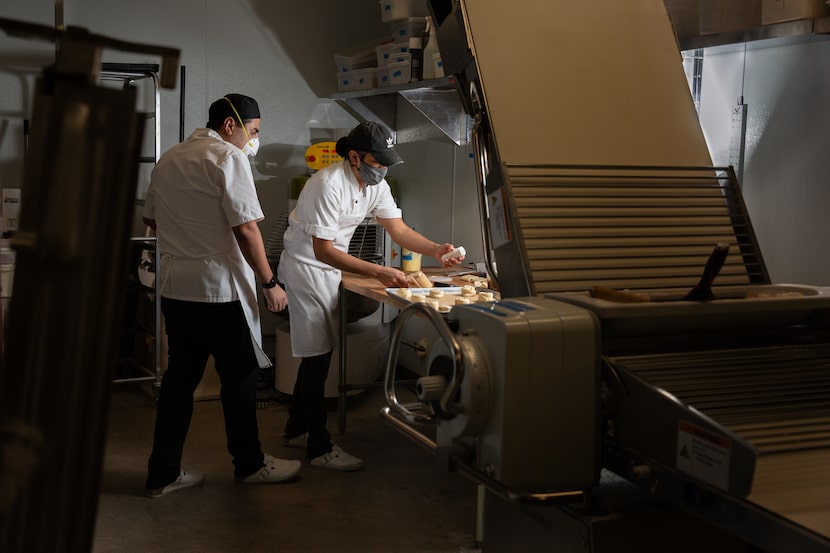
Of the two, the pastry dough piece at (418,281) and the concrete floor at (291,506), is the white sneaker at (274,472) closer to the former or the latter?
the concrete floor at (291,506)

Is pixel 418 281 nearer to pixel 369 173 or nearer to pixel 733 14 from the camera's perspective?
pixel 369 173

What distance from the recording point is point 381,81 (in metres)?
4.74

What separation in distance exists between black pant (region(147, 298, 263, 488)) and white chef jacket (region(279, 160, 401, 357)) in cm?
44

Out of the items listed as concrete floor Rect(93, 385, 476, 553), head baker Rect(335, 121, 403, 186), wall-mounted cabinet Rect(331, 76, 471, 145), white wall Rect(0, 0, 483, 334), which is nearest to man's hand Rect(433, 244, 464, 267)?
head baker Rect(335, 121, 403, 186)

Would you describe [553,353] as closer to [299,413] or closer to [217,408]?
[299,413]

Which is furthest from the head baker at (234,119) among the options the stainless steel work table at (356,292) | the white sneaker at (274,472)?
the white sneaker at (274,472)

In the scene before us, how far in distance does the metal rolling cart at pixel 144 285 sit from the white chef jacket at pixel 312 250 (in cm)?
99

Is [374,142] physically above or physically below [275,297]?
above

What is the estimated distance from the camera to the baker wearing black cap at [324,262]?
3.63 metres

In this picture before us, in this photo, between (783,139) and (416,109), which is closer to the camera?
(783,139)

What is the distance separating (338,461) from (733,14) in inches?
91.6

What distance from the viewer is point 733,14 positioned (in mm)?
2658

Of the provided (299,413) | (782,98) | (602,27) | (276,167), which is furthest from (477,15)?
(276,167)

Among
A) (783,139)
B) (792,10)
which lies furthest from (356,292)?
(792,10)
